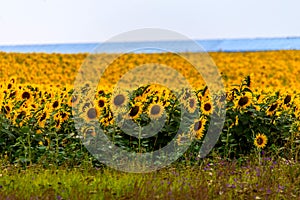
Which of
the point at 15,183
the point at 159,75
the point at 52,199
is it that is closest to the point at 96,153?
the point at 15,183

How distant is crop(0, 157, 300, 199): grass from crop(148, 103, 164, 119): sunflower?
3.98 feet

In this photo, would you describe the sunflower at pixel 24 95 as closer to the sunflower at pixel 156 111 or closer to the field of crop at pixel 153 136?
the field of crop at pixel 153 136

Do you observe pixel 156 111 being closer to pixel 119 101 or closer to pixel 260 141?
pixel 119 101

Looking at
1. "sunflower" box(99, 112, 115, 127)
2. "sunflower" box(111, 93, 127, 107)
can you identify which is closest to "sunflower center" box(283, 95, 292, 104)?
"sunflower" box(111, 93, 127, 107)

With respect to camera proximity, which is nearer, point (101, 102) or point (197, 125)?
point (197, 125)

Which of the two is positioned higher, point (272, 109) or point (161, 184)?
point (272, 109)

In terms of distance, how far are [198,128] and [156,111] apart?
54 centimetres

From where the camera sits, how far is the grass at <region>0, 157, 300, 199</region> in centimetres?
561

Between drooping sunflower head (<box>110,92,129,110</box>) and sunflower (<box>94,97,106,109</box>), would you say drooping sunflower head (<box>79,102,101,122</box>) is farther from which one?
drooping sunflower head (<box>110,92,129,110</box>)

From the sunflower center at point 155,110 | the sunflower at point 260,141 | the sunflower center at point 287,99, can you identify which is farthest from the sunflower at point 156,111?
the sunflower center at point 287,99

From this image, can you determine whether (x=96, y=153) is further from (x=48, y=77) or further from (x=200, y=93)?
(x=48, y=77)

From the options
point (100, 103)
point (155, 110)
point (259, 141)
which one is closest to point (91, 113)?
point (100, 103)

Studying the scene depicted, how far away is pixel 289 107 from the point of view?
916 cm

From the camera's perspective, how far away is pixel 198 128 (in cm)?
799
